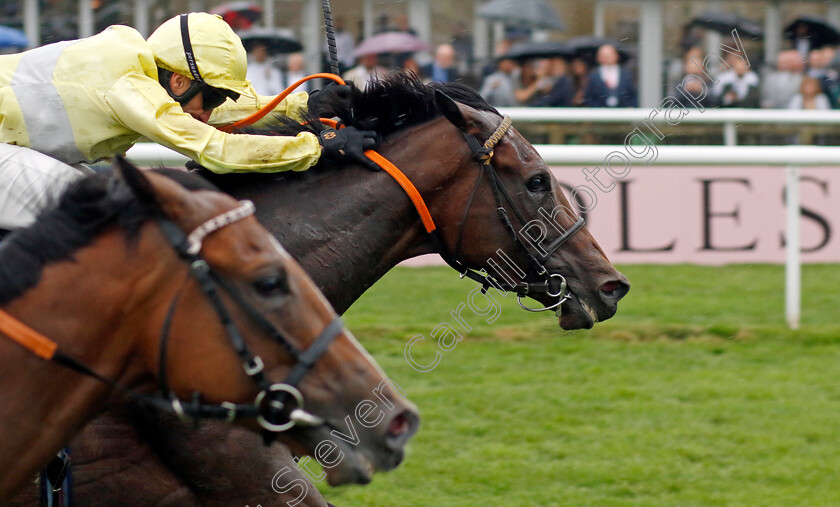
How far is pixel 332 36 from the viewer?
3.54 meters

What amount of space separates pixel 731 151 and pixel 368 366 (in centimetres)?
430

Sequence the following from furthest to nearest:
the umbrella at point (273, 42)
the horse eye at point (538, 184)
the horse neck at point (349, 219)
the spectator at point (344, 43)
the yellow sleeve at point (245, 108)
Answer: the spectator at point (344, 43) < the umbrella at point (273, 42) < the yellow sleeve at point (245, 108) < the horse eye at point (538, 184) < the horse neck at point (349, 219)

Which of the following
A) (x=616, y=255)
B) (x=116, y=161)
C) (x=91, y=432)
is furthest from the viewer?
(x=616, y=255)

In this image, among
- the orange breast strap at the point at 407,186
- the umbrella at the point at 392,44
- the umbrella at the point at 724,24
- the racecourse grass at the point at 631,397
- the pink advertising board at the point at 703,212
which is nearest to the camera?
the orange breast strap at the point at 407,186

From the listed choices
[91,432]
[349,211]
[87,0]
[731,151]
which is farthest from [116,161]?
[87,0]

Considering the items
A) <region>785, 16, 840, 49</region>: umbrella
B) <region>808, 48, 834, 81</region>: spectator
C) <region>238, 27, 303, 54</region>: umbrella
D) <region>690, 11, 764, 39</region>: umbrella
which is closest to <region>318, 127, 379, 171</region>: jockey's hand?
<region>808, 48, 834, 81</region>: spectator

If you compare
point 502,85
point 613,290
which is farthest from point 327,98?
point 502,85

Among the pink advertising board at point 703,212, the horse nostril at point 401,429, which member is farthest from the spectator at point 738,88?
the horse nostril at point 401,429

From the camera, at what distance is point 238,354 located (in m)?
2.03

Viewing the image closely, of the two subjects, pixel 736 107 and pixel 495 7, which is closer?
pixel 736 107

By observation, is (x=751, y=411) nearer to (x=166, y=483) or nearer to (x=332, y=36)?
(x=332, y=36)

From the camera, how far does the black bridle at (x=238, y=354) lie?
2025 mm

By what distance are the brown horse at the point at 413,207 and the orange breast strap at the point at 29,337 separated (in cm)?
85

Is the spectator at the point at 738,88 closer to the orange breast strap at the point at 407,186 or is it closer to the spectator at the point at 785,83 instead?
the spectator at the point at 785,83
